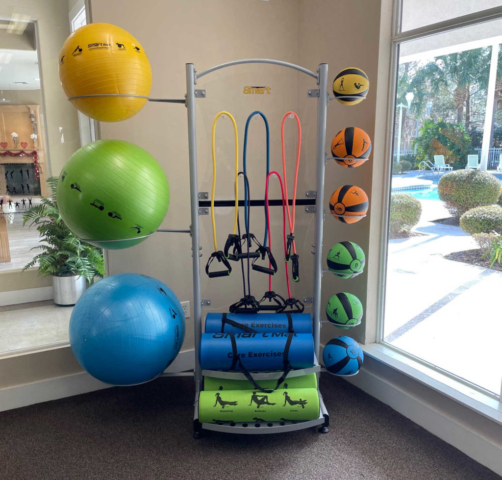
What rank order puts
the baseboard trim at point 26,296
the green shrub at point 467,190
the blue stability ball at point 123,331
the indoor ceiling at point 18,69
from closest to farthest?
1. the blue stability ball at point 123,331
2. the green shrub at point 467,190
3. the indoor ceiling at point 18,69
4. the baseboard trim at point 26,296

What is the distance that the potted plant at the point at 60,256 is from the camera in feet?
8.41

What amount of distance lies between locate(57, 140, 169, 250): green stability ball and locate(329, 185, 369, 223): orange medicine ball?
34.3 inches

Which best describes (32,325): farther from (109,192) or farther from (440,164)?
(440,164)

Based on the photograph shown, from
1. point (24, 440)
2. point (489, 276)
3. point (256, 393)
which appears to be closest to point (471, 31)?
point (489, 276)

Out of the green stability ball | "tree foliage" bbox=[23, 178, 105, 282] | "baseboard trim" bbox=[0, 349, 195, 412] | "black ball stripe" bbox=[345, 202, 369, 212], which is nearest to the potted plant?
"tree foliage" bbox=[23, 178, 105, 282]

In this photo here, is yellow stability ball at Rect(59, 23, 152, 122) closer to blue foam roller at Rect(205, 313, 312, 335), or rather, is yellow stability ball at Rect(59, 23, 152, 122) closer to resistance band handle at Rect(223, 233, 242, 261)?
resistance band handle at Rect(223, 233, 242, 261)

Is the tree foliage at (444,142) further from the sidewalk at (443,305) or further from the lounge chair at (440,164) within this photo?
the sidewalk at (443,305)

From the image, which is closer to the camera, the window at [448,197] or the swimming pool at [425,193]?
the window at [448,197]

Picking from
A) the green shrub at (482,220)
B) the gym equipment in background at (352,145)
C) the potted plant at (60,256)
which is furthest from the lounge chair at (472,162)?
the potted plant at (60,256)

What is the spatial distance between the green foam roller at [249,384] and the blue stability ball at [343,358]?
0.14 meters

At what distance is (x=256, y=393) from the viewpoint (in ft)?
6.73

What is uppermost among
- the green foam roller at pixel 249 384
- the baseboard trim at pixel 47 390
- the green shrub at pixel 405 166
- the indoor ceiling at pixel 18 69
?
the indoor ceiling at pixel 18 69

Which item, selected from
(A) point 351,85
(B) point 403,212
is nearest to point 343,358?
(B) point 403,212

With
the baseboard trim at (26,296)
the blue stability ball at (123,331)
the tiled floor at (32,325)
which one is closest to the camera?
the blue stability ball at (123,331)
